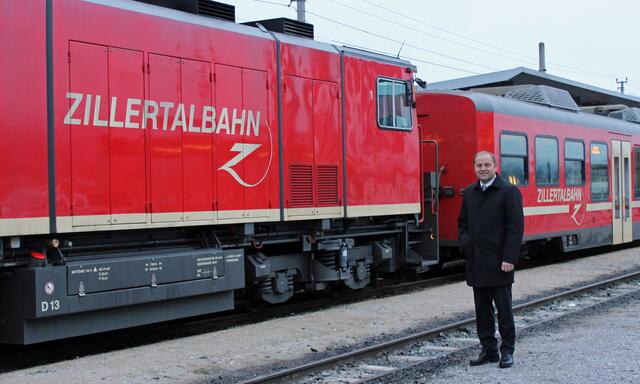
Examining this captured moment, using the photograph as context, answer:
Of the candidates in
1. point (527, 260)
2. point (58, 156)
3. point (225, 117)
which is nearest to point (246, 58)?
point (225, 117)

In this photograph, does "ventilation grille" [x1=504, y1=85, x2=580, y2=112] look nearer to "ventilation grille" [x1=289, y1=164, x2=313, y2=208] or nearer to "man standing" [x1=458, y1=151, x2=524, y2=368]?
"ventilation grille" [x1=289, y1=164, x2=313, y2=208]

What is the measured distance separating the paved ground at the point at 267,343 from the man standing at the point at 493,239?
1.79 meters

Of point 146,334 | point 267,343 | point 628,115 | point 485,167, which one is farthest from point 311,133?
point 628,115

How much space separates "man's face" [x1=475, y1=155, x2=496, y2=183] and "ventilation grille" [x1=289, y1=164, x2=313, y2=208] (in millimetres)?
3505

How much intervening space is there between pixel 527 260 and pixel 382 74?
8.14 m

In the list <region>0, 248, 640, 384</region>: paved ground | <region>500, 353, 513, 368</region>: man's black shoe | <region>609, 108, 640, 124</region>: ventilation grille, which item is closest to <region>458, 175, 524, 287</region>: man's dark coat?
<region>500, 353, 513, 368</region>: man's black shoe

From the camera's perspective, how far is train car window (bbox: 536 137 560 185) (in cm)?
1502

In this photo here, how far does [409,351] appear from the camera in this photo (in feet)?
25.6

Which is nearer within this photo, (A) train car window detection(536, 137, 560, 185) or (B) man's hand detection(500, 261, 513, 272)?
(B) man's hand detection(500, 261, 513, 272)

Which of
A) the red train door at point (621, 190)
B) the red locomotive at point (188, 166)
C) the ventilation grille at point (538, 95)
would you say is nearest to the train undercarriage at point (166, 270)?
the red locomotive at point (188, 166)

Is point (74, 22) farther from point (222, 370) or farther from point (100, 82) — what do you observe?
point (222, 370)

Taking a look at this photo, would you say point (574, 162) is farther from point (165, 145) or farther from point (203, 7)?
point (165, 145)

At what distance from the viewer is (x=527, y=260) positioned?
17.5m

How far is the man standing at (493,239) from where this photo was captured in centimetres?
660
